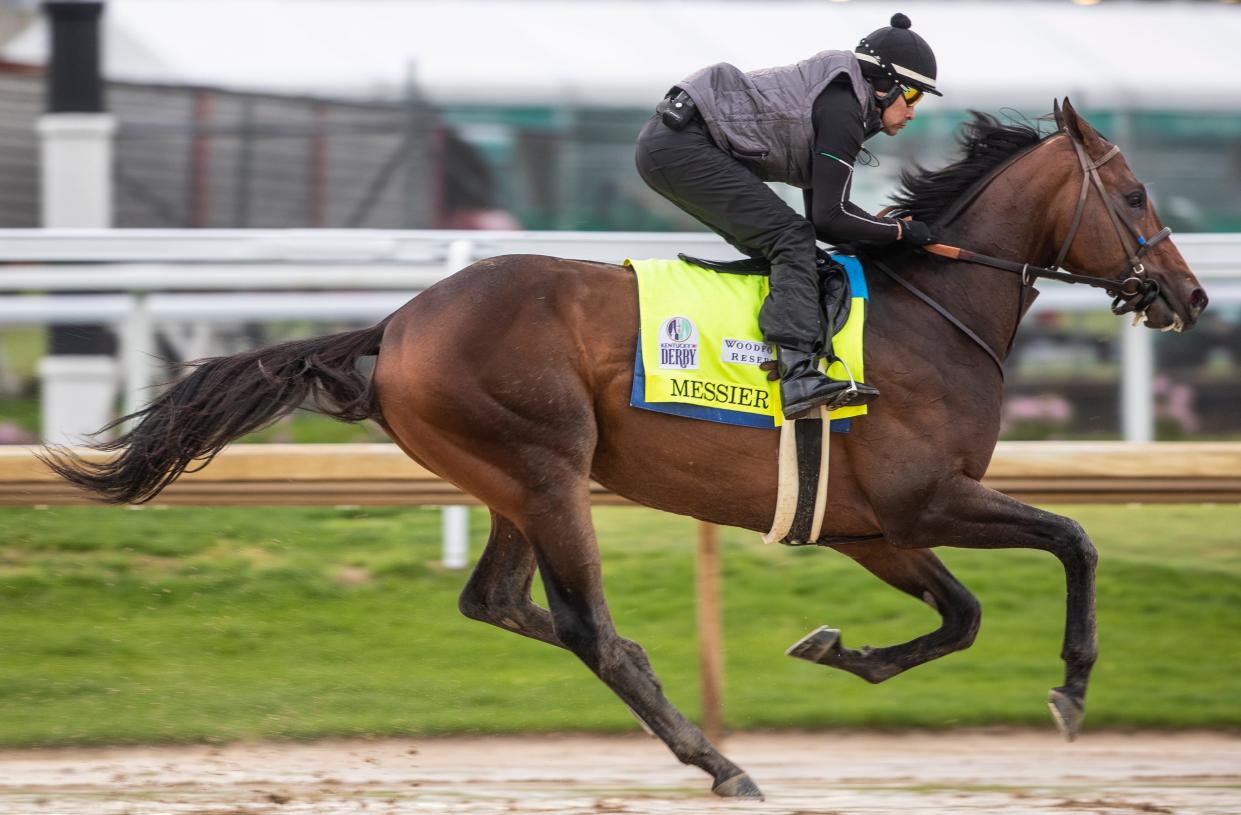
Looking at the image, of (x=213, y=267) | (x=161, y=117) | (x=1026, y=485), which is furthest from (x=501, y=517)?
(x=161, y=117)

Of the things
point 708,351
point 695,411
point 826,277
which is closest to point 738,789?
point 695,411

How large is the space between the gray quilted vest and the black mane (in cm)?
41

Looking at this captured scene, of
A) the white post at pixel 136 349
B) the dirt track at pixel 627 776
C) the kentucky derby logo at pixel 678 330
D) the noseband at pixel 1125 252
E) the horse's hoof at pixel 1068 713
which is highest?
the noseband at pixel 1125 252

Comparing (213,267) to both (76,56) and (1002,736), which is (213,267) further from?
(1002,736)

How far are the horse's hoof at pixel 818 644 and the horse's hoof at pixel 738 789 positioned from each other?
20.1 inches

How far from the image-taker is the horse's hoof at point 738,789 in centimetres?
495

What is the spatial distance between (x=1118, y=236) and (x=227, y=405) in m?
2.88

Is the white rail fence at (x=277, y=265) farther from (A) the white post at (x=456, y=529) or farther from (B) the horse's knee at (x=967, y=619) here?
(B) the horse's knee at (x=967, y=619)

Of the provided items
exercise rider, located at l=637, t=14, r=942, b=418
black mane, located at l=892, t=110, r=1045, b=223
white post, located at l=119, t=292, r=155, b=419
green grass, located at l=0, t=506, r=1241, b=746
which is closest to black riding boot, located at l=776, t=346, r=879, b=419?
exercise rider, located at l=637, t=14, r=942, b=418

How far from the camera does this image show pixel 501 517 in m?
5.30

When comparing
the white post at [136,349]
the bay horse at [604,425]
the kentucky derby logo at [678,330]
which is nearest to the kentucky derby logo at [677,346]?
the kentucky derby logo at [678,330]

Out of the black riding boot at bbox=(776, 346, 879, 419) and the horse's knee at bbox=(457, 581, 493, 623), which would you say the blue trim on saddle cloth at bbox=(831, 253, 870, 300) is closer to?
the black riding boot at bbox=(776, 346, 879, 419)

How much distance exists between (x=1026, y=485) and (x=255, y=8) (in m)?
6.18

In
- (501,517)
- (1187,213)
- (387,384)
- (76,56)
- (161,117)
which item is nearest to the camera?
(387,384)
